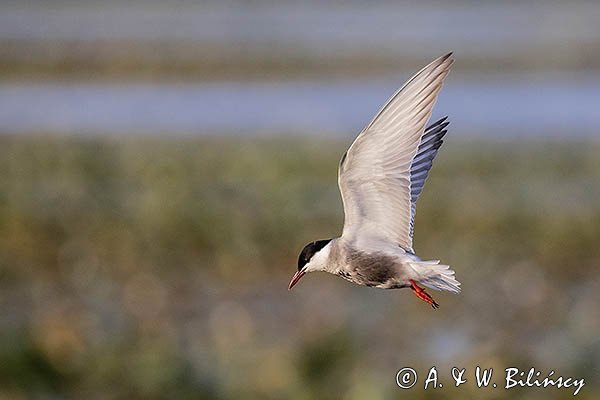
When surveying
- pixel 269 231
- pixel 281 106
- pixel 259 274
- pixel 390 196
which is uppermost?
pixel 390 196

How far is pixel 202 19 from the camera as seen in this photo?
26062 millimetres

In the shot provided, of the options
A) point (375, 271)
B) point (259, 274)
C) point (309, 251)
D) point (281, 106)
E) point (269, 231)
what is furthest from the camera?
point (281, 106)

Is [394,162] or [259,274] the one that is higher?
[394,162]

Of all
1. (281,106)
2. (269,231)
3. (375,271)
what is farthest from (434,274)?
(281,106)

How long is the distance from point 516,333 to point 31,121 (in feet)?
27.6

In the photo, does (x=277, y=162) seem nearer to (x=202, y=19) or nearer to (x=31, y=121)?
(x=31, y=121)

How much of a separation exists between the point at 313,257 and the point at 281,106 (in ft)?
41.5

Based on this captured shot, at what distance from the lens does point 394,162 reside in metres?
1.85

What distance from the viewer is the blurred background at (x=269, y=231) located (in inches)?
171

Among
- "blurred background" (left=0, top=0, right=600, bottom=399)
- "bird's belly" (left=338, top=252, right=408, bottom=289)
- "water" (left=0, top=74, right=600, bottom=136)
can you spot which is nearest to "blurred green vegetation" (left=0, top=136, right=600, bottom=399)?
"blurred background" (left=0, top=0, right=600, bottom=399)

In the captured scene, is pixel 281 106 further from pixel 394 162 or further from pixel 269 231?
pixel 394 162

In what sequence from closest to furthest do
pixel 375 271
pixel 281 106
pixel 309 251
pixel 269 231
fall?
pixel 375 271 < pixel 309 251 < pixel 269 231 < pixel 281 106

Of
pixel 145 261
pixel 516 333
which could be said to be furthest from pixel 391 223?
pixel 145 261

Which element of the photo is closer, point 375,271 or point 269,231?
point 375,271
